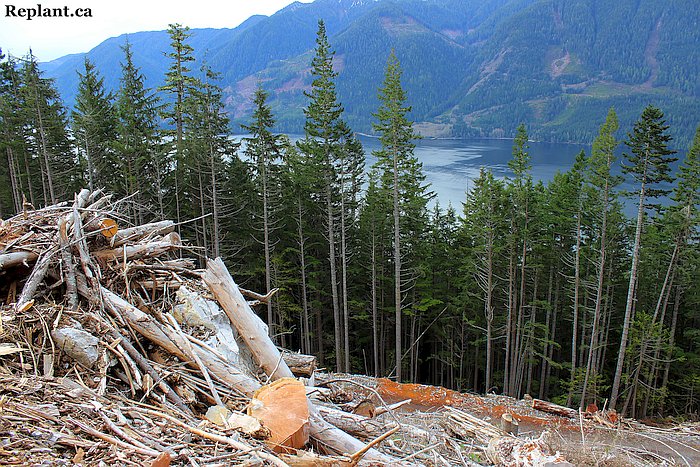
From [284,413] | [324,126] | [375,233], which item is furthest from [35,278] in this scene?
[375,233]

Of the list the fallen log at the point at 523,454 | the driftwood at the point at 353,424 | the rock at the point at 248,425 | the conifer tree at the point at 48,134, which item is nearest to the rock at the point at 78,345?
the rock at the point at 248,425

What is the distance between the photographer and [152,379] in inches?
143

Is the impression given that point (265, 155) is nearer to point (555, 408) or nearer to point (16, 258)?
point (555, 408)

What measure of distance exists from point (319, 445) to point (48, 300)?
9.15ft

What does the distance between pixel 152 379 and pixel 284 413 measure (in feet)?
3.79

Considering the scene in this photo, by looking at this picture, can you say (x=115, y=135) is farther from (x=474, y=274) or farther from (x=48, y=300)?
(x=48, y=300)

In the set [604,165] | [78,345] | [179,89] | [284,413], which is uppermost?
[179,89]

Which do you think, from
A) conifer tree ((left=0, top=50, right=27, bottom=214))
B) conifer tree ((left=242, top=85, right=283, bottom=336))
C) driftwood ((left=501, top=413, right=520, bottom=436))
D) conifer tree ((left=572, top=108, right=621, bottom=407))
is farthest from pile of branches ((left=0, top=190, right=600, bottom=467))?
conifer tree ((left=0, top=50, right=27, bottom=214))

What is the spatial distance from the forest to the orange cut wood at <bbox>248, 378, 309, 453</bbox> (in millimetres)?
17257

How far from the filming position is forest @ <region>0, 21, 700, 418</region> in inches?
861

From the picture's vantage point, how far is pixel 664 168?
18.0 m

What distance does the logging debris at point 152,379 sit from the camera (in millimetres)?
2930

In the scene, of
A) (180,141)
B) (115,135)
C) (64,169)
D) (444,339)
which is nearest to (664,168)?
(444,339)

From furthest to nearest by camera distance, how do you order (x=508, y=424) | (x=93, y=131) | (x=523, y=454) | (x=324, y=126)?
(x=93, y=131) → (x=324, y=126) → (x=508, y=424) → (x=523, y=454)
